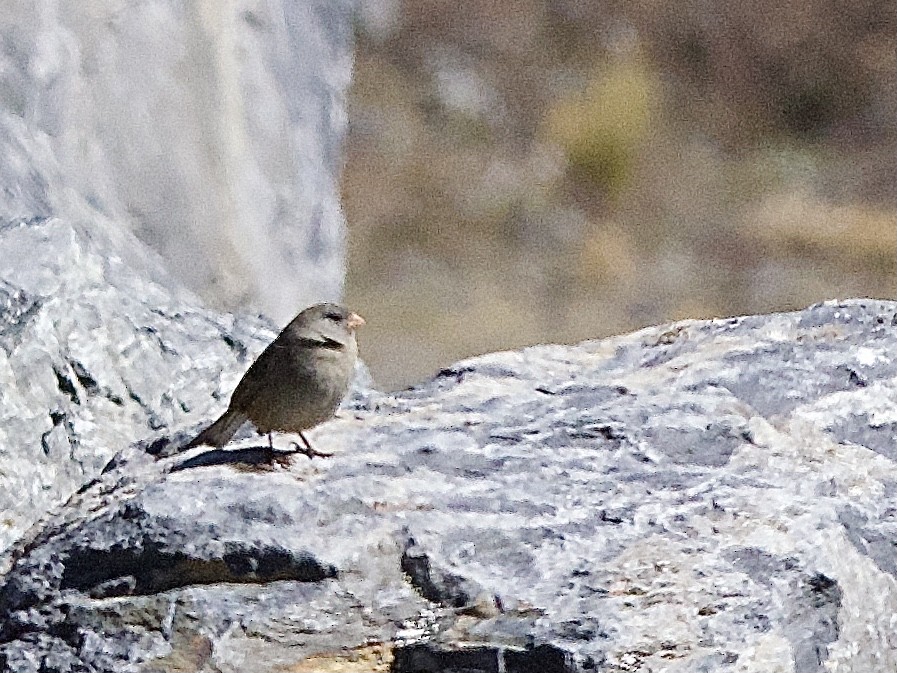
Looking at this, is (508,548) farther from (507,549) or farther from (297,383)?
(297,383)

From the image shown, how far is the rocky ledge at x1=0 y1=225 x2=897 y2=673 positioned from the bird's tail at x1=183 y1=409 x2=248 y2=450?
0.18ft

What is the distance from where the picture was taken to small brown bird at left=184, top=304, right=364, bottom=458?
12.4 feet

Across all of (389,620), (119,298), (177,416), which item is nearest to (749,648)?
(389,620)

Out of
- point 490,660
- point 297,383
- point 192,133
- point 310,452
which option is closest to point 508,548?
point 490,660

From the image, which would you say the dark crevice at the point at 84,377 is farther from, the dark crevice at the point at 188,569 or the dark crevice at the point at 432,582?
the dark crevice at the point at 432,582

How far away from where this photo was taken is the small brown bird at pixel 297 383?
3.78 m

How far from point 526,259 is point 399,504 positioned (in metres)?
8.95

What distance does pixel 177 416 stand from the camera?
479 centimetres

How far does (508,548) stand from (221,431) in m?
1.04

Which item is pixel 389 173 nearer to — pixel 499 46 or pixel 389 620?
pixel 499 46

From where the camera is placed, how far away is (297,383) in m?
3.77

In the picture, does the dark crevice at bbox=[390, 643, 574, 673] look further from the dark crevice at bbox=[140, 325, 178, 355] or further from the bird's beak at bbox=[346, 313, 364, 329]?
the dark crevice at bbox=[140, 325, 178, 355]

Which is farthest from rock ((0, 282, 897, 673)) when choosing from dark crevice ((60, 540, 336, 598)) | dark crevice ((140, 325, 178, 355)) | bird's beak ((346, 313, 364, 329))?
dark crevice ((140, 325, 178, 355))

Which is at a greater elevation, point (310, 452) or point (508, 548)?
point (310, 452)
